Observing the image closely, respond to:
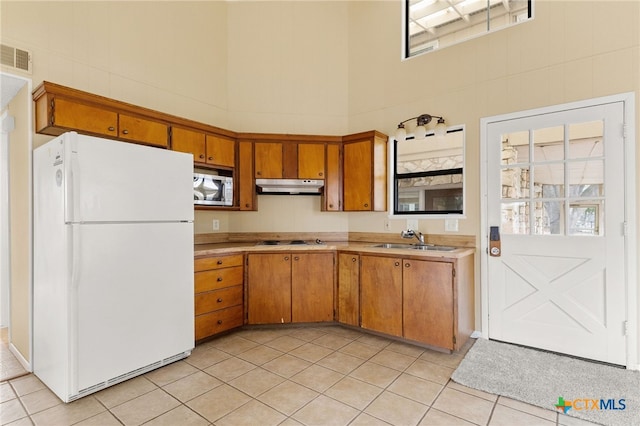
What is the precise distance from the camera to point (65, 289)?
6.86 feet

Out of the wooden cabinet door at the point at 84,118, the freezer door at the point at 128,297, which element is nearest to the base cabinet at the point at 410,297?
the freezer door at the point at 128,297

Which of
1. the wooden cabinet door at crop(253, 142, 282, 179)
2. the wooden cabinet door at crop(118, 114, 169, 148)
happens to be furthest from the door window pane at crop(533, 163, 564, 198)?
the wooden cabinet door at crop(118, 114, 169, 148)

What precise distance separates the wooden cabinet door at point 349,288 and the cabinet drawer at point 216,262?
1.09m

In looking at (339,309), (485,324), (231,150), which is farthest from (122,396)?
(485,324)

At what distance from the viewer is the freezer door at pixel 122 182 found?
210 centimetres

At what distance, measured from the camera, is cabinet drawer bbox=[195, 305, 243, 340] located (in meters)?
2.98

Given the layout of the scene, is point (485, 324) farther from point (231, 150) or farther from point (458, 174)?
point (231, 150)

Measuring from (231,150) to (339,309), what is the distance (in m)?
2.14

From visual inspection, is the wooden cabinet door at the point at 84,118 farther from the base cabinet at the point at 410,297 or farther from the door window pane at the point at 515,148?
the door window pane at the point at 515,148

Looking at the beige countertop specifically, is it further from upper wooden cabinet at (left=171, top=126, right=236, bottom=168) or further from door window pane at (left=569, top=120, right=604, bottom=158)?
door window pane at (left=569, top=120, right=604, bottom=158)

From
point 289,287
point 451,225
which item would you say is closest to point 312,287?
point 289,287

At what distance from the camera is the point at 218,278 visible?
10.3 feet

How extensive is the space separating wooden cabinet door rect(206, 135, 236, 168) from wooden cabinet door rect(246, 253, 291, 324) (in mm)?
1079

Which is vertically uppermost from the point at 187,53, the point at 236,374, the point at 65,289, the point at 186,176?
the point at 187,53
